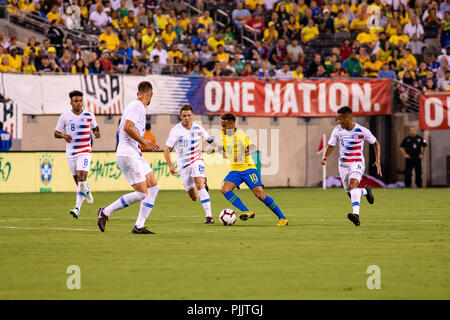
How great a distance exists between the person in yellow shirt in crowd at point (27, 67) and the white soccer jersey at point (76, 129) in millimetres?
10276

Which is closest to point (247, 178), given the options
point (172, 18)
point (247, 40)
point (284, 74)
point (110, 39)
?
point (110, 39)

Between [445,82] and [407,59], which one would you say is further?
[407,59]

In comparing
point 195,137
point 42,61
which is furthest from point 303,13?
point 195,137

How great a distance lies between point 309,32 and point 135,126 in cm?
2320

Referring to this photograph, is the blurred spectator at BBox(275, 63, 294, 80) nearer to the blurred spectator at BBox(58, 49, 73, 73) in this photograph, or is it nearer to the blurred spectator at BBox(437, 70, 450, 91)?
the blurred spectator at BBox(437, 70, 450, 91)

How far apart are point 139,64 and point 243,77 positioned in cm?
388

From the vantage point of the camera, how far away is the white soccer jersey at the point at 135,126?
15008 mm

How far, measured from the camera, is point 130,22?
34.6m

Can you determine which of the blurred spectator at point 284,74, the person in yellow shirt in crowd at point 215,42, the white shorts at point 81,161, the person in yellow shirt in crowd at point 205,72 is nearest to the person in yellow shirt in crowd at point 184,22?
the person in yellow shirt in crowd at point 215,42

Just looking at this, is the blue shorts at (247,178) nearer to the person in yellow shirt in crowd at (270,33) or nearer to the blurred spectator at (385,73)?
the blurred spectator at (385,73)

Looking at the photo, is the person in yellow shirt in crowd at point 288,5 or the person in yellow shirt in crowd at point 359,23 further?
the person in yellow shirt in crowd at point 288,5

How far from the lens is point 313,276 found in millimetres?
10703
